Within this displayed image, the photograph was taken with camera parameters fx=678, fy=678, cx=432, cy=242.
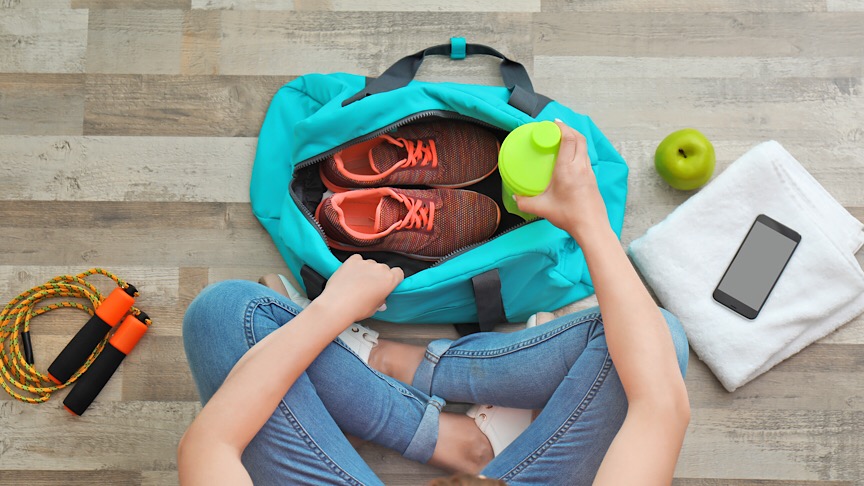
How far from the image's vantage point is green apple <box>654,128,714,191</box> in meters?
1.18

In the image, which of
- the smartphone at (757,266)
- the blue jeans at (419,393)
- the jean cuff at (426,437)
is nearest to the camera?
the blue jeans at (419,393)

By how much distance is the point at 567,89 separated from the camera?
1267mm

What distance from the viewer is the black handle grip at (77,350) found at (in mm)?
1182

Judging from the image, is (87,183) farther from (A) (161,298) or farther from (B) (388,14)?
(B) (388,14)

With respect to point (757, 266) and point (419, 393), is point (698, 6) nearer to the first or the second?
point (757, 266)

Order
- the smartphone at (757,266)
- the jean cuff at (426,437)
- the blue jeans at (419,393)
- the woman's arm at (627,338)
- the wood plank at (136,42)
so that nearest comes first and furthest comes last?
the woman's arm at (627,338) → the blue jeans at (419,393) → the jean cuff at (426,437) → the smartphone at (757,266) → the wood plank at (136,42)

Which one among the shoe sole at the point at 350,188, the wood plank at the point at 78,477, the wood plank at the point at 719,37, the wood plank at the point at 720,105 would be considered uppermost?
the wood plank at the point at 719,37

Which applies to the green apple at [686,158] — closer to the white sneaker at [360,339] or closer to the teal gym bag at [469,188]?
the teal gym bag at [469,188]

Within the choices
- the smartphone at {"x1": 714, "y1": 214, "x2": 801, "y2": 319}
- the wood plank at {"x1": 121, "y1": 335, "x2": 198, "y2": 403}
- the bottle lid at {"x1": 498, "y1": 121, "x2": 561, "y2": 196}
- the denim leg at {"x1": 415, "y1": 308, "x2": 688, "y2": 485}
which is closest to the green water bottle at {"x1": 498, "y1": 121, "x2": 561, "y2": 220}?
the bottle lid at {"x1": 498, "y1": 121, "x2": 561, "y2": 196}

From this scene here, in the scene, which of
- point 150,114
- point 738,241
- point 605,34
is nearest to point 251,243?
point 150,114

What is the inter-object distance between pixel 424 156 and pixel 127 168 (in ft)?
1.85

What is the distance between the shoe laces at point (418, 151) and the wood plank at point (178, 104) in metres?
0.28

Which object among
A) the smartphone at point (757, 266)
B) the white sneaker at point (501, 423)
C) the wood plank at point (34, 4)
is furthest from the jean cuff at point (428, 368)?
the wood plank at point (34, 4)

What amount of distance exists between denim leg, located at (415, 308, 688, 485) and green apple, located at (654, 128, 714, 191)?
29cm
